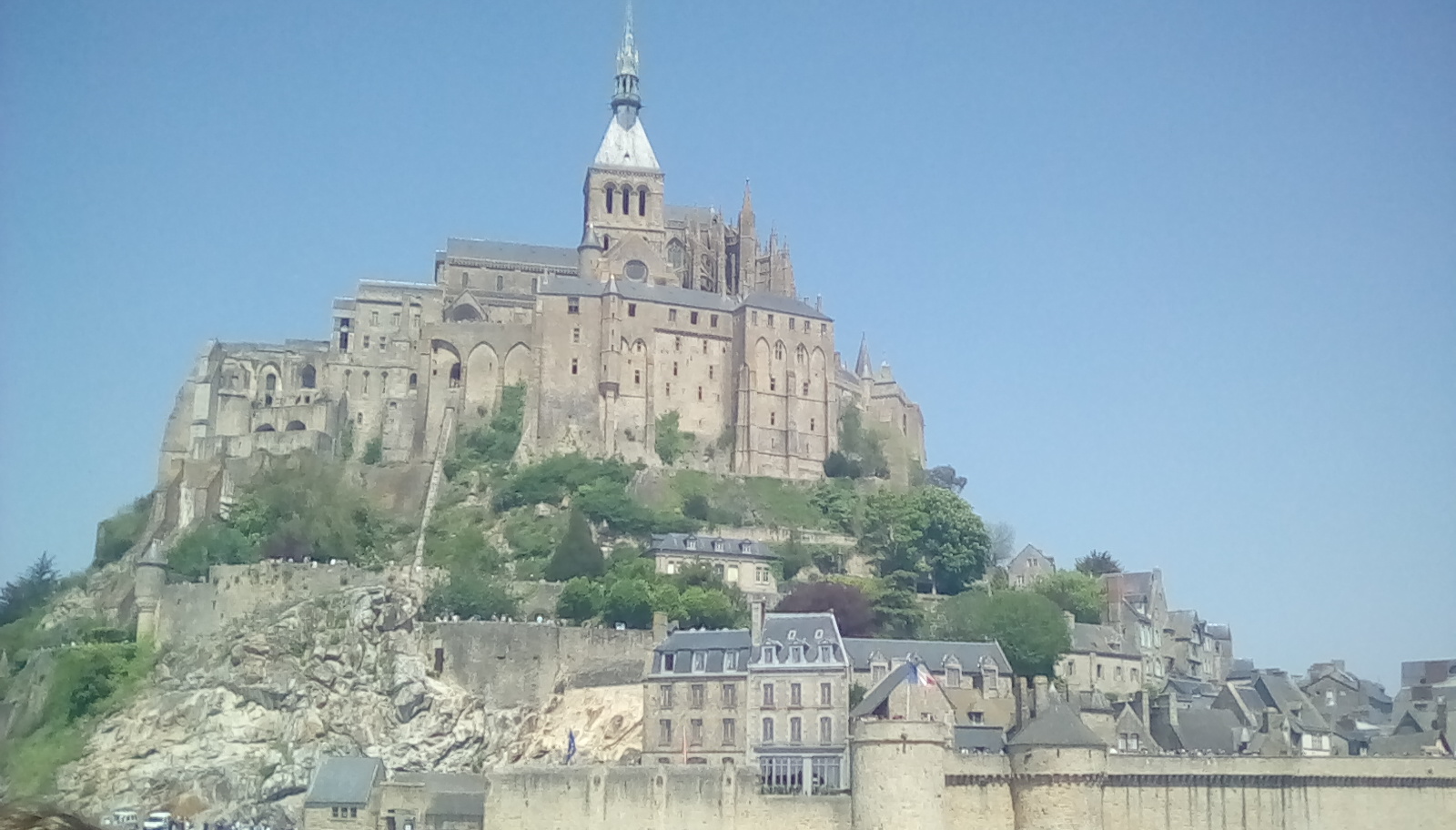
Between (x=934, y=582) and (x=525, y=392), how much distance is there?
21.3 meters

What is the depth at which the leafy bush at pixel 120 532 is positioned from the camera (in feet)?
238

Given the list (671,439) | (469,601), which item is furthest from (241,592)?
(671,439)

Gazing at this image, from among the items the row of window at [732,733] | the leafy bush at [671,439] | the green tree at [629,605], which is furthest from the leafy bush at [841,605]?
the leafy bush at [671,439]

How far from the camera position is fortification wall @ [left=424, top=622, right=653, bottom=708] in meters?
54.7

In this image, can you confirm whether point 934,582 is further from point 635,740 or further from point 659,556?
point 635,740

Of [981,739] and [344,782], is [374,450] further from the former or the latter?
[981,739]

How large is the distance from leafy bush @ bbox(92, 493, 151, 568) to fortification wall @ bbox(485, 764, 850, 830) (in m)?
33.0

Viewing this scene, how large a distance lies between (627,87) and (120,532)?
1469 inches

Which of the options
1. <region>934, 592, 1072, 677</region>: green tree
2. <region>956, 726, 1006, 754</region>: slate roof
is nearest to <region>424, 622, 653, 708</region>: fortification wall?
<region>956, 726, 1006, 754</region>: slate roof

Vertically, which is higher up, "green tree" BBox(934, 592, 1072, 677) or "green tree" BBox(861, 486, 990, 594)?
"green tree" BBox(861, 486, 990, 594)

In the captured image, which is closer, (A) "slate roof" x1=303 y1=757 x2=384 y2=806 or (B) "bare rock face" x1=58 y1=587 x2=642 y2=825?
(A) "slate roof" x1=303 y1=757 x2=384 y2=806

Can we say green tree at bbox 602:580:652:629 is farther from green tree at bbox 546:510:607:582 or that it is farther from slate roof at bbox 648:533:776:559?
slate roof at bbox 648:533:776:559

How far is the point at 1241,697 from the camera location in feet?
189

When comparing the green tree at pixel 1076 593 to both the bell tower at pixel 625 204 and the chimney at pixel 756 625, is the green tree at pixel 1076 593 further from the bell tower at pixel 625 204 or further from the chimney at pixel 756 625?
the bell tower at pixel 625 204
